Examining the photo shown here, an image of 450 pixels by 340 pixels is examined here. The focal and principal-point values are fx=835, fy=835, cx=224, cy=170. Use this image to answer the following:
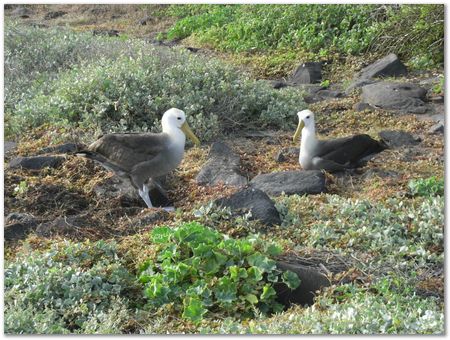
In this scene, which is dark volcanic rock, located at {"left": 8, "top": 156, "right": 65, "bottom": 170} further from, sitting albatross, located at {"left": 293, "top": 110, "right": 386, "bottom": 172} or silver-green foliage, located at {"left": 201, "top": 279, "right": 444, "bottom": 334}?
silver-green foliage, located at {"left": 201, "top": 279, "right": 444, "bottom": 334}

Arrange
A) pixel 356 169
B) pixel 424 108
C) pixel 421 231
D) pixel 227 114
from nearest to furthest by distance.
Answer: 1. pixel 421 231
2. pixel 356 169
3. pixel 227 114
4. pixel 424 108

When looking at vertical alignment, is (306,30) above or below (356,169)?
above

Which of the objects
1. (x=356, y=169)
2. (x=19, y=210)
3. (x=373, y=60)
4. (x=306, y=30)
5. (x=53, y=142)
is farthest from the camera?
(x=306, y=30)

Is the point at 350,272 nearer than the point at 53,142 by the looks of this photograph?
Yes

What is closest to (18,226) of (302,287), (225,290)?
(225,290)

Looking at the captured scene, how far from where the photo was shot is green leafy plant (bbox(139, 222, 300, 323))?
442cm

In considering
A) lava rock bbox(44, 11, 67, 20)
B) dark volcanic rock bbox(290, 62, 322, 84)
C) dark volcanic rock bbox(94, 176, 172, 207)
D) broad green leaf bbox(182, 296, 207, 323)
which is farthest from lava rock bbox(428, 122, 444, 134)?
lava rock bbox(44, 11, 67, 20)

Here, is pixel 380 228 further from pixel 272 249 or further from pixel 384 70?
pixel 384 70

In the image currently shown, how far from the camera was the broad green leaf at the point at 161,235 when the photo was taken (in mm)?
4848

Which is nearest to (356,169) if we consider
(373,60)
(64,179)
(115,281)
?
(64,179)

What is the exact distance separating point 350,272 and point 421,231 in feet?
2.86

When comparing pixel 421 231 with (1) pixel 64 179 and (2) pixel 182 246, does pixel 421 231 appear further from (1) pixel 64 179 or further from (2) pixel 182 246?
(1) pixel 64 179

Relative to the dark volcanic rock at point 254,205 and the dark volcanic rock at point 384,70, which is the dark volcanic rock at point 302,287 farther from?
the dark volcanic rock at point 384,70

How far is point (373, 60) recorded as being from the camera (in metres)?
11.7
